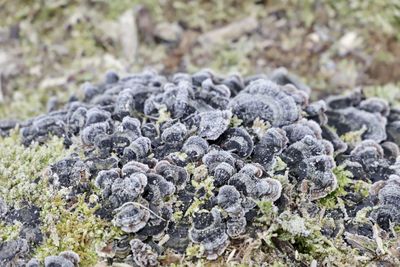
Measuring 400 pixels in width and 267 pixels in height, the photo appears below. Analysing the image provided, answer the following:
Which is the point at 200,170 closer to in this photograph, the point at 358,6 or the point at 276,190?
the point at 276,190

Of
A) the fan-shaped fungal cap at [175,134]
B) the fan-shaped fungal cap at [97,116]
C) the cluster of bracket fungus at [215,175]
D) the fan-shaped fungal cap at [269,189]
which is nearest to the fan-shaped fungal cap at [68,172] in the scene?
the cluster of bracket fungus at [215,175]

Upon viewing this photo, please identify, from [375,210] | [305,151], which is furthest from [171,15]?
[375,210]

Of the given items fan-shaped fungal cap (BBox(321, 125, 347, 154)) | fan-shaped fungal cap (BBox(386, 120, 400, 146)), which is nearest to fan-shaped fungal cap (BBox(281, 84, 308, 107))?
fan-shaped fungal cap (BBox(321, 125, 347, 154))

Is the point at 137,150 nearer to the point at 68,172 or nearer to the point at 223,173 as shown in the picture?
the point at 68,172

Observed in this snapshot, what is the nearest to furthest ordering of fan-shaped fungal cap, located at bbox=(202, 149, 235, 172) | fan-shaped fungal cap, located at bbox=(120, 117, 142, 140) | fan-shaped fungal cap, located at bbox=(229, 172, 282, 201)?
fan-shaped fungal cap, located at bbox=(229, 172, 282, 201) → fan-shaped fungal cap, located at bbox=(202, 149, 235, 172) → fan-shaped fungal cap, located at bbox=(120, 117, 142, 140)

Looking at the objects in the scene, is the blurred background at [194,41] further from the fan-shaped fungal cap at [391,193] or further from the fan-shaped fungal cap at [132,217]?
the fan-shaped fungal cap at [132,217]

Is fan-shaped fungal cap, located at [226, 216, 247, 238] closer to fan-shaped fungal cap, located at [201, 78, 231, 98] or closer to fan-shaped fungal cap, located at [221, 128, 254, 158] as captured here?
fan-shaped fungal cap, located at [221, 128, 254, 158]

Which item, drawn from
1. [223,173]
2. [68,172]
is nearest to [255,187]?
[223,173]

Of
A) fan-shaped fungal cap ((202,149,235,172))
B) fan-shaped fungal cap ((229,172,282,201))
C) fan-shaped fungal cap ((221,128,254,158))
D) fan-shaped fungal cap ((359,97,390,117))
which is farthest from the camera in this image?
fan-shaped fungal cap ((359,97,390,117))
